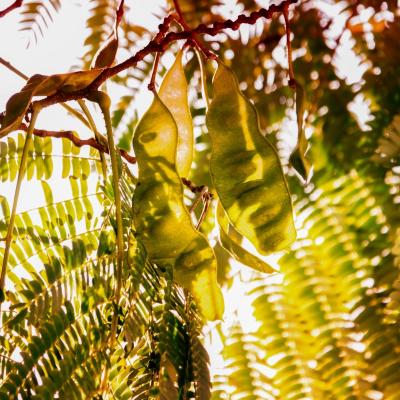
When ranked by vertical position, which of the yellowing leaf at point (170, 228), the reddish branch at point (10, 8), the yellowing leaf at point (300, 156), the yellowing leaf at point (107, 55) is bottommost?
the yellowing leaf at point (170, 228)

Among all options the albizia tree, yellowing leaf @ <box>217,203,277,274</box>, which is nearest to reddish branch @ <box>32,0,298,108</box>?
the albizia tree

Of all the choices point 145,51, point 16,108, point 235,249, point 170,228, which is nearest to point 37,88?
point 16,108

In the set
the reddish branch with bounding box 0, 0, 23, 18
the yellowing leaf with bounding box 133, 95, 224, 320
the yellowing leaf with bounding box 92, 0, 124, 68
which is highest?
the reddish branch with bounding box 0, 0, 23, 18

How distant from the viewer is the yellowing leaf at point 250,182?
44.5 inches

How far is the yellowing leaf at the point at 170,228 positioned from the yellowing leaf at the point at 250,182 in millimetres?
88

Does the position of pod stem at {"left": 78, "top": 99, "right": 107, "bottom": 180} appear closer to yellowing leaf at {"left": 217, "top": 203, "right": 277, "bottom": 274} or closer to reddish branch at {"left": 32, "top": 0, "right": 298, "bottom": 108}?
reddish branch at {"left": 32, "top": 0, "right": 298, "bottom": 108}

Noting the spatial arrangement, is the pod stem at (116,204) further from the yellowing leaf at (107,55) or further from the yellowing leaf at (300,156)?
the yellowing leaf at (300,156)

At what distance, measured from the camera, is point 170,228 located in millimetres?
1086

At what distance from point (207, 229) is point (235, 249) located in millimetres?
501

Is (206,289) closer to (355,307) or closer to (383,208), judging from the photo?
(355,307)

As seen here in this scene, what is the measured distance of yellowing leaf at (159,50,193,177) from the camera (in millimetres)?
1290

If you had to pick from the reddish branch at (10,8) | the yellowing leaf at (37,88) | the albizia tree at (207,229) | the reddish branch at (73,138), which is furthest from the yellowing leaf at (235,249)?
the reddish branch at (10,8)

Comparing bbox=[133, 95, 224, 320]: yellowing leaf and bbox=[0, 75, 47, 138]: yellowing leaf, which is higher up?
bbox=[0, 75, 47, 138]: yellowing leaf

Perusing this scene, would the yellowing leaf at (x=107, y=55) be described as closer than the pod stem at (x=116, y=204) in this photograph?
No
